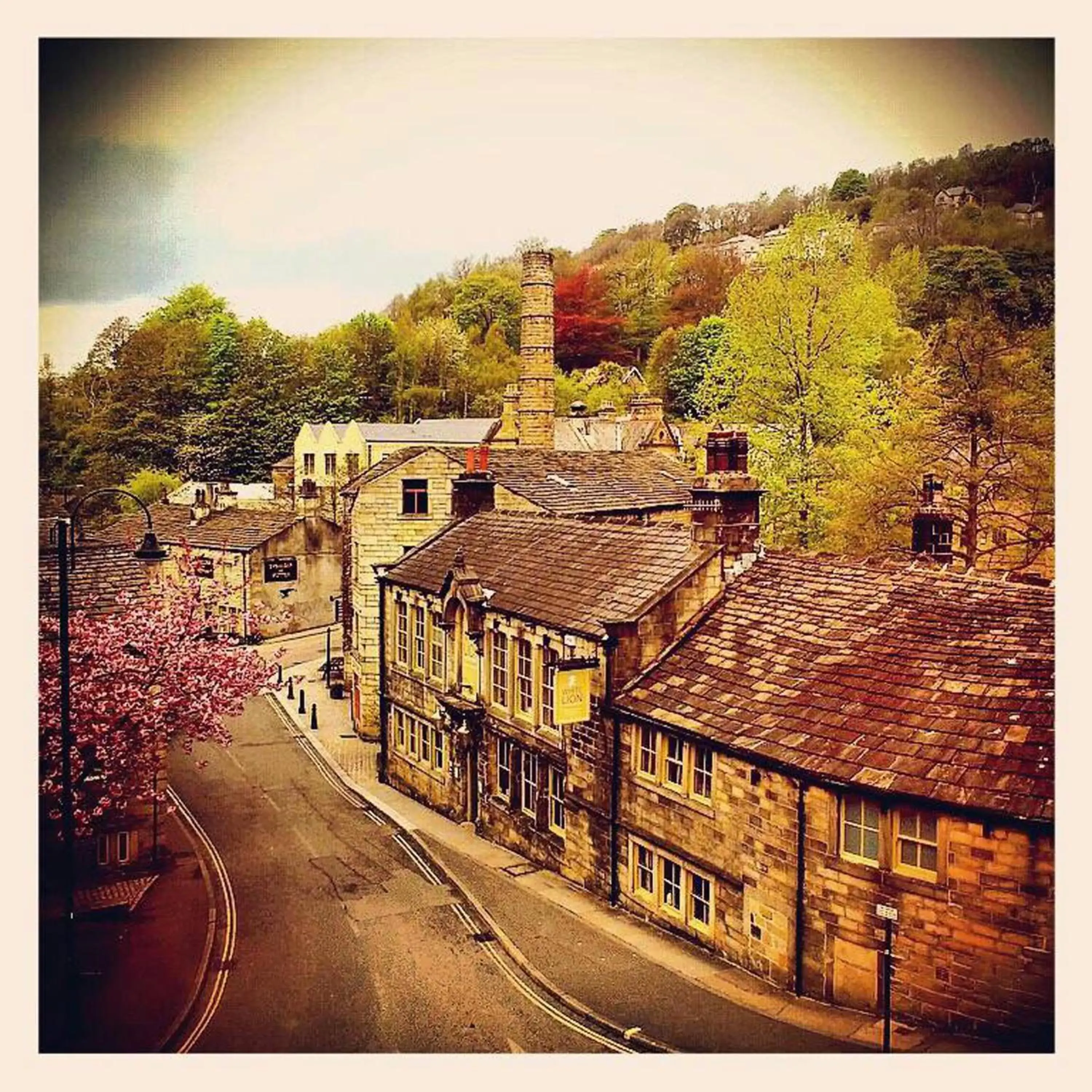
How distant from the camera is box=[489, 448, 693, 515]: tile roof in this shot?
19.4 meters

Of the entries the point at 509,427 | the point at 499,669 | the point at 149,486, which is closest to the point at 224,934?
the point at 149,486

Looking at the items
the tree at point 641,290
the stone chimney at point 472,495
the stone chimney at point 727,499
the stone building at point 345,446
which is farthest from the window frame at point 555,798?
the stone chimney at point 472,495

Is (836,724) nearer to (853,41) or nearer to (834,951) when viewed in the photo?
(834,951)

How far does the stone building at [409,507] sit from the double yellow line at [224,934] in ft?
22.6

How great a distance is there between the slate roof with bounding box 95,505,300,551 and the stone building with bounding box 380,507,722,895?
11.6 feet

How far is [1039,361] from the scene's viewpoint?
8680 mm

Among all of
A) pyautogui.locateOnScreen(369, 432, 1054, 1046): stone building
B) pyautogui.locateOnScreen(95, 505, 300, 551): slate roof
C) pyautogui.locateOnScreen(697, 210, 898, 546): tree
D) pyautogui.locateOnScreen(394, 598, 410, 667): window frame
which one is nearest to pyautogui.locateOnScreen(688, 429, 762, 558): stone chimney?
pyautogui.locateOnScreen(369, 432, 1054, 1046): stone building

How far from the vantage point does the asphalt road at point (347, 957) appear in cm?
788

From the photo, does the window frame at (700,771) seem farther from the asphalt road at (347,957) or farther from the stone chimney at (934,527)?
the stone chimney at (934,527)

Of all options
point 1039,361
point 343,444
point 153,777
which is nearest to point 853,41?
point 1039,361

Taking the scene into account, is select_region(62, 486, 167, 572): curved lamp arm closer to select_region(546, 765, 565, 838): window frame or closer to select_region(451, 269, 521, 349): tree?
select_region(451, 269, 521, 349): tree

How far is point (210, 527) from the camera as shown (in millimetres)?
17531

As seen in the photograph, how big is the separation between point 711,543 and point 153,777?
21.2ft

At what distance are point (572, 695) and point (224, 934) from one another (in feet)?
13.3
